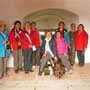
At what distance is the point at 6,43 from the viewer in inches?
118

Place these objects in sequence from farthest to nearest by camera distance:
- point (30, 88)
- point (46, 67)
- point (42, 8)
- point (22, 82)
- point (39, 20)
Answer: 1. point (39, 20)
2. point (42, 8)
3. point (46, 67)
4. point (22, 82)
5. point (30, 88)

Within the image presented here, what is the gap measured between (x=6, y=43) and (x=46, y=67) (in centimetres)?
113

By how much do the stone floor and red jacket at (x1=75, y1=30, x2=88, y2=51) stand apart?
0.72 m

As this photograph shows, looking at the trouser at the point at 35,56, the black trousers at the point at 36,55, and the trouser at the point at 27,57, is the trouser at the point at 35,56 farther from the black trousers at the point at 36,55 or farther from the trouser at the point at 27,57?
the trouser at the point at 27,57

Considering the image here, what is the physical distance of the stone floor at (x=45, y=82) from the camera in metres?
2.51

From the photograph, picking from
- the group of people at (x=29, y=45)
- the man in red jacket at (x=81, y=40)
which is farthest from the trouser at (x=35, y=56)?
the man in red jacket at (x=81, y=40)

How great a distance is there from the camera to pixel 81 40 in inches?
139

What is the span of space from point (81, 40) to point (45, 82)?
5.15 ft

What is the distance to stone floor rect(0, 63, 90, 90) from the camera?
8.22 ft

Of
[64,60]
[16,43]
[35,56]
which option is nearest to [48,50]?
[64,60]

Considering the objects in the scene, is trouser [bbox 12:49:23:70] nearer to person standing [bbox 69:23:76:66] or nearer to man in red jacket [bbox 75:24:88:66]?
person standing [bbox 69:23:76:66]

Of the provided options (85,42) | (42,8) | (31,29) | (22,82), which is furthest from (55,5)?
(22,82)

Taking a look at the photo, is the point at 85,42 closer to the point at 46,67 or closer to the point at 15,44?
the point at 46,67

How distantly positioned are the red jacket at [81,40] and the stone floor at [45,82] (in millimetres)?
719
